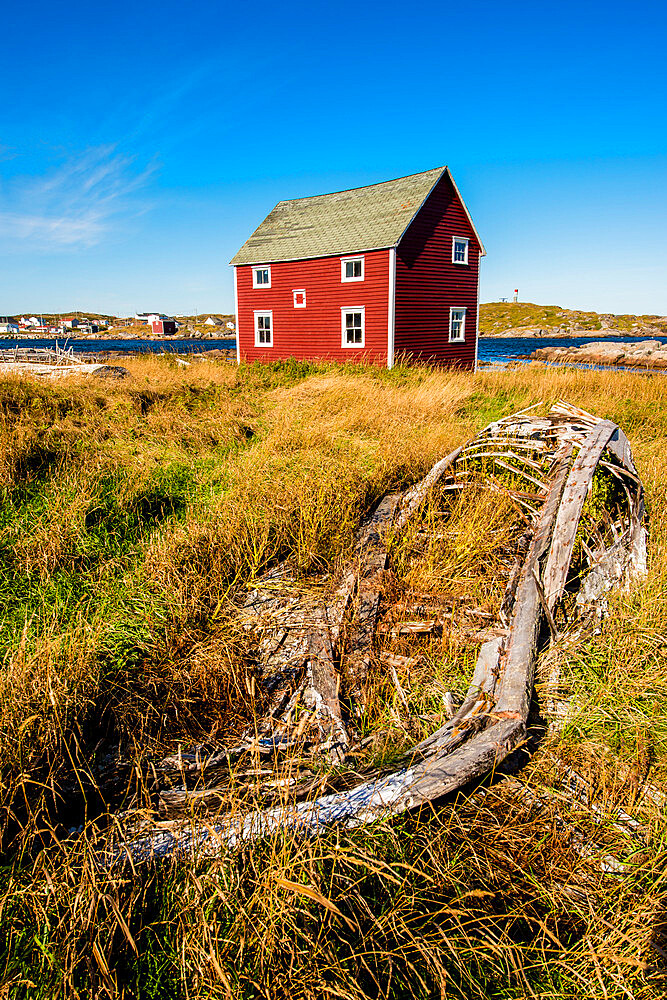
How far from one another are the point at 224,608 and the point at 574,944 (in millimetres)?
3131

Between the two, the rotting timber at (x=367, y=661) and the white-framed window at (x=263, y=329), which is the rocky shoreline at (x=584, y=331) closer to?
the white-framed window at (x=263, y=329)

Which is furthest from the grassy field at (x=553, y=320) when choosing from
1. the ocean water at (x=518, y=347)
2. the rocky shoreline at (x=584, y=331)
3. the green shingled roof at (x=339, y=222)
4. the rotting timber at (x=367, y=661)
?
the rotting timber at (x=367, y=661)

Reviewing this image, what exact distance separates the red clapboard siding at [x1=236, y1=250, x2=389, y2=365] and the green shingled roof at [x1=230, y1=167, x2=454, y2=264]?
23.3 inches

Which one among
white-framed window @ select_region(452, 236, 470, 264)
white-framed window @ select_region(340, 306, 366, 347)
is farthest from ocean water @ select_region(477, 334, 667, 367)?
white-framed window @ select_region(340, 306, 366, 347)

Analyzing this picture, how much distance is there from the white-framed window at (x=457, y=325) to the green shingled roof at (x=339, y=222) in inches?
175

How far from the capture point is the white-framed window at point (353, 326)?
20.8 m

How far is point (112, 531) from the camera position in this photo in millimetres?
5355

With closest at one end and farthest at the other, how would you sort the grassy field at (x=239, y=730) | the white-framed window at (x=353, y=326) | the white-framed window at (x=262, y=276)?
the grassy field at (x=239, y=730)
the white-framed window at (x=353, y=326)
the white-framed window at (x=262, y=276)

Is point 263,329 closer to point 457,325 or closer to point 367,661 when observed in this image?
point 457,325

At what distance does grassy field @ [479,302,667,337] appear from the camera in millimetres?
130250

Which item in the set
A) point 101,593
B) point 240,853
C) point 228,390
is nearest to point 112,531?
point 101,593

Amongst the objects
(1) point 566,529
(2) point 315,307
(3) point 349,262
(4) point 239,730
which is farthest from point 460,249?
(4) point 239,730

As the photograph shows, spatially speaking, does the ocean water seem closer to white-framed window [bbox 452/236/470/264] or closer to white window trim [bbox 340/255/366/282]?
white-framed window [bbox 452/236/470/264]

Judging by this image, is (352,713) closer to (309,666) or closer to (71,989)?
(309,666)
